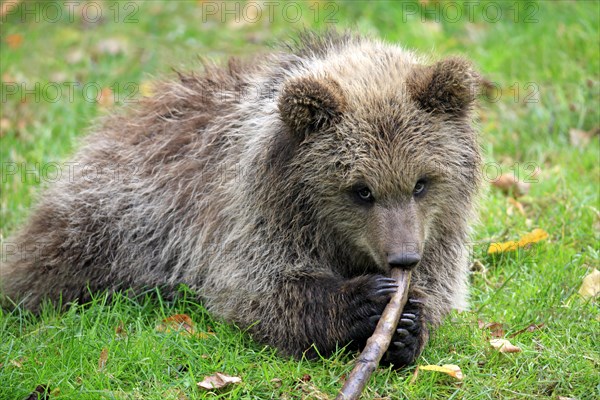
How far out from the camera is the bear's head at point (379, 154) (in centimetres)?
535

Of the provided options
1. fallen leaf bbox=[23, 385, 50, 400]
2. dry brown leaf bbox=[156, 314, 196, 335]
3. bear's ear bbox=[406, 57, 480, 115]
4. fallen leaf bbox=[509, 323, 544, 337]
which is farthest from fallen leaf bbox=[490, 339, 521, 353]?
fallen leaf bbox=[23, 385, 50, 400]

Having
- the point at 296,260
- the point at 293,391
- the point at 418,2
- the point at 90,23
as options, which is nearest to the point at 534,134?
the point at 418,2

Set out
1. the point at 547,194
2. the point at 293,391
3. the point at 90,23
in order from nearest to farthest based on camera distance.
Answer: the point at 293,391 → the point at 547,194 → the point at 90,23

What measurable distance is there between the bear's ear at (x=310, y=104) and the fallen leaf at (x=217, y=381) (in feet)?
5.08

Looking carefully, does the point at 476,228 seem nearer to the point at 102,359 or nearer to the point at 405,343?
the point at 405,343

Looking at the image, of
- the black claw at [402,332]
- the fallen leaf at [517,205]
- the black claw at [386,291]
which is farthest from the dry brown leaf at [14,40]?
the black claw at [402,332]

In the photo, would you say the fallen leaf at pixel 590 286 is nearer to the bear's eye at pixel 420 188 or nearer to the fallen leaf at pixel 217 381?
the bear's eye at pixel 420 188

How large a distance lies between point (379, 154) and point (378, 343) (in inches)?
44.1

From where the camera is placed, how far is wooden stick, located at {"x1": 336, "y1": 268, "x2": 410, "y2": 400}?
493 centimetres

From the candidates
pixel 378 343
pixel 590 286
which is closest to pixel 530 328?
pixel 590 286

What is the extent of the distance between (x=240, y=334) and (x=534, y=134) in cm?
458

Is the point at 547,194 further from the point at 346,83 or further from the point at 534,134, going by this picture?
the point at 346,83

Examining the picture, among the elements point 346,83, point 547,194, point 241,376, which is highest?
point 346,83

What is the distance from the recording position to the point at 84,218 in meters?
6.88
